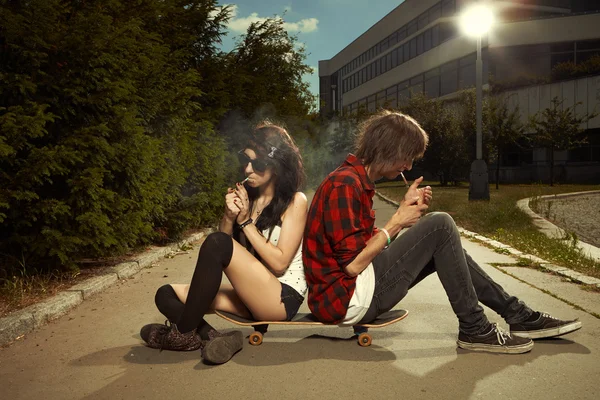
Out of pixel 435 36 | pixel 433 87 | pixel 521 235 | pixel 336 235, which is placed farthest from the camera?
pixel 433 87

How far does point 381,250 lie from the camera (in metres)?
3.72

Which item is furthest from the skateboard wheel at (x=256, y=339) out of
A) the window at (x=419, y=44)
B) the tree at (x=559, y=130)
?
the window at (x=419, y=44)

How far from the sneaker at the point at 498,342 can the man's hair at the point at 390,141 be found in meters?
1.33

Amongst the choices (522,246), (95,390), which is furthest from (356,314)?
(522,246)

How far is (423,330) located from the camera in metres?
4.95

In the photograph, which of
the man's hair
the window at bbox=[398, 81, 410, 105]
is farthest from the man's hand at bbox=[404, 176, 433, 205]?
the window at bbox=[398, 81, 410, 105]

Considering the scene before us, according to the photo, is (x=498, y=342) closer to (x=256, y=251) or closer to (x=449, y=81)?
(x=256, y=251)

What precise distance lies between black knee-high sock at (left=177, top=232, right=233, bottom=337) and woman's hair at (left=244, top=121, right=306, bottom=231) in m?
0.32

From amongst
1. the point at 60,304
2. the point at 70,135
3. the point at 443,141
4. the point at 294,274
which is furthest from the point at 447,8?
the point at 294,274

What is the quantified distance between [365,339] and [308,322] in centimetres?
63

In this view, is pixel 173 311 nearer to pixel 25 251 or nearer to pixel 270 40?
pixel 25 251

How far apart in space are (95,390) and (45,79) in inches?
148

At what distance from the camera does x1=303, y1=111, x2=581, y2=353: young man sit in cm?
365

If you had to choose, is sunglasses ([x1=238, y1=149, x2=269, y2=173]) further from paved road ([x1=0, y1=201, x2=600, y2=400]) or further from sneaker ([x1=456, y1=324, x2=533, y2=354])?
sneaker ([x1=456, y1=324, x2=533, y2=354])
